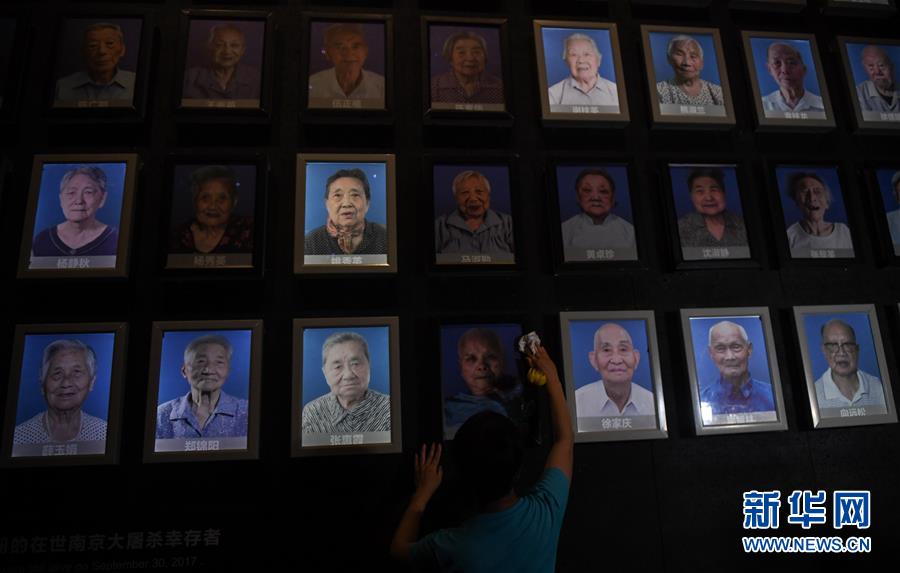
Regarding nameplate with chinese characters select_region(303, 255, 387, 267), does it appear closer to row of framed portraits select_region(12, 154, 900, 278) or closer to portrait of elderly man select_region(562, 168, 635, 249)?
row of framed portraits select_region(12, 154, 900, 278)

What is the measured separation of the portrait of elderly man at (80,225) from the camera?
2.45 metres

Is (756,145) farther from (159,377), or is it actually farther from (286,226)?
(159,377)

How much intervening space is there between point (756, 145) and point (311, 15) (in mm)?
2085

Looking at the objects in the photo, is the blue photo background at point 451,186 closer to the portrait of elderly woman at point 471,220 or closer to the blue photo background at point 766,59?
the portrait of elderly woman at point 471,220

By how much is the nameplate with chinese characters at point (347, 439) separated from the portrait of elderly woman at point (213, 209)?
0.77 m

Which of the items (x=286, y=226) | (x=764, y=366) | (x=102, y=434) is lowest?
(x=102, y=434)

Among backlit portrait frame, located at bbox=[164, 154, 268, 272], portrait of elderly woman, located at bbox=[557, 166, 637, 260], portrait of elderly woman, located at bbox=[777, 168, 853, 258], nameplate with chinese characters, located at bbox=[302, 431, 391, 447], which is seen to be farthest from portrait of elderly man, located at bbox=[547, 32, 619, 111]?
nameplate with chinese characters, located at bbox=[302, 431, 391, 447]

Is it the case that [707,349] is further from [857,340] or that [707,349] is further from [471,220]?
[471,220]

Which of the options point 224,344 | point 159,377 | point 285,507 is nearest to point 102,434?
point 159,377

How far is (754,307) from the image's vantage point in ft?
8.79

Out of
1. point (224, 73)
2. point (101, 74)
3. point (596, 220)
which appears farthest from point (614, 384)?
point (101, 74)

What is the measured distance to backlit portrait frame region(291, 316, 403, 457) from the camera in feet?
7.75

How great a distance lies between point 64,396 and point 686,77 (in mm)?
2897

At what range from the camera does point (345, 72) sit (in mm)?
2684
